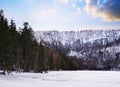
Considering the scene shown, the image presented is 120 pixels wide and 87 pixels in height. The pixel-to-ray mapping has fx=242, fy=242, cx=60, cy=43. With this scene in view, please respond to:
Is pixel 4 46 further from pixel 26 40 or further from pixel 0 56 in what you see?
pixel 26 40

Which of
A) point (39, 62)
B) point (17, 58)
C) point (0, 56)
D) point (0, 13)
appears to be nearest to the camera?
point (0, 56)

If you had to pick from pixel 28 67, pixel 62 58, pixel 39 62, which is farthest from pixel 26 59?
pixel 62 58

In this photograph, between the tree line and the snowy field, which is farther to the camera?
the tree line

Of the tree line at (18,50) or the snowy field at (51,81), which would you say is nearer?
the snowy field at (51,81)

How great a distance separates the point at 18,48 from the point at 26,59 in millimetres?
6568

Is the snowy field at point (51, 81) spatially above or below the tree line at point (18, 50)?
below

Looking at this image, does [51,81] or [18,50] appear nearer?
[51,81]

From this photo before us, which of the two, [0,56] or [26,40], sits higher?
[26,40]

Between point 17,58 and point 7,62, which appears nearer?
point 7,62

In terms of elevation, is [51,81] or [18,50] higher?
[18,50]

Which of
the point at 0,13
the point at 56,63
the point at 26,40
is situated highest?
the point at 0,13

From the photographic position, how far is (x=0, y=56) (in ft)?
157

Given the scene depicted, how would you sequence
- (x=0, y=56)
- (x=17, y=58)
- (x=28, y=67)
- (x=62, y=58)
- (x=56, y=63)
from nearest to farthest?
(x=0, y=56)
(x=17, y=58)
(x=28, y=67)
(x=56, y=63)
(x=62, y=58)

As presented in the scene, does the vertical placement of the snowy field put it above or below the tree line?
below
